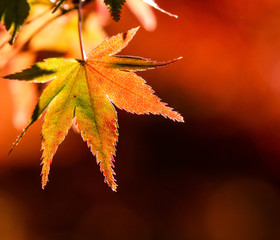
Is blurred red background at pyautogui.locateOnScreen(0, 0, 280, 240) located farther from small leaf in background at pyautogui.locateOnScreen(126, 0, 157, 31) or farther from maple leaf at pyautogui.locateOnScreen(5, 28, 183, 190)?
maple leaf at pyautogui.locateOnScreen(5, 28, 183, 190)

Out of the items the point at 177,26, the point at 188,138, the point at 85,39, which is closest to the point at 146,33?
the point at 177,26

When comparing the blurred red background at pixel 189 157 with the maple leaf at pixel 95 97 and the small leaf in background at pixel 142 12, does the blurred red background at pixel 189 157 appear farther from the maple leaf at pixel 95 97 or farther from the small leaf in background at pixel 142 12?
the maple leaf at pixel 95 97

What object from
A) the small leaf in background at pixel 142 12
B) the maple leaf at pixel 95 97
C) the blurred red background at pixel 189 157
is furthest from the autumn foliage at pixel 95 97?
the blurred red background at pixel 189 157

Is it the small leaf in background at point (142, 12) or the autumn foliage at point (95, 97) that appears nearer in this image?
the autumn foliage at point (95, 97)

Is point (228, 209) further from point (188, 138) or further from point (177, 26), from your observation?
point (177, 26)

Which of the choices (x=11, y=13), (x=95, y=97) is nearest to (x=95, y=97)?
(x=95, y=97)

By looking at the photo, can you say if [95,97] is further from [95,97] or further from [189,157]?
[189,157]
